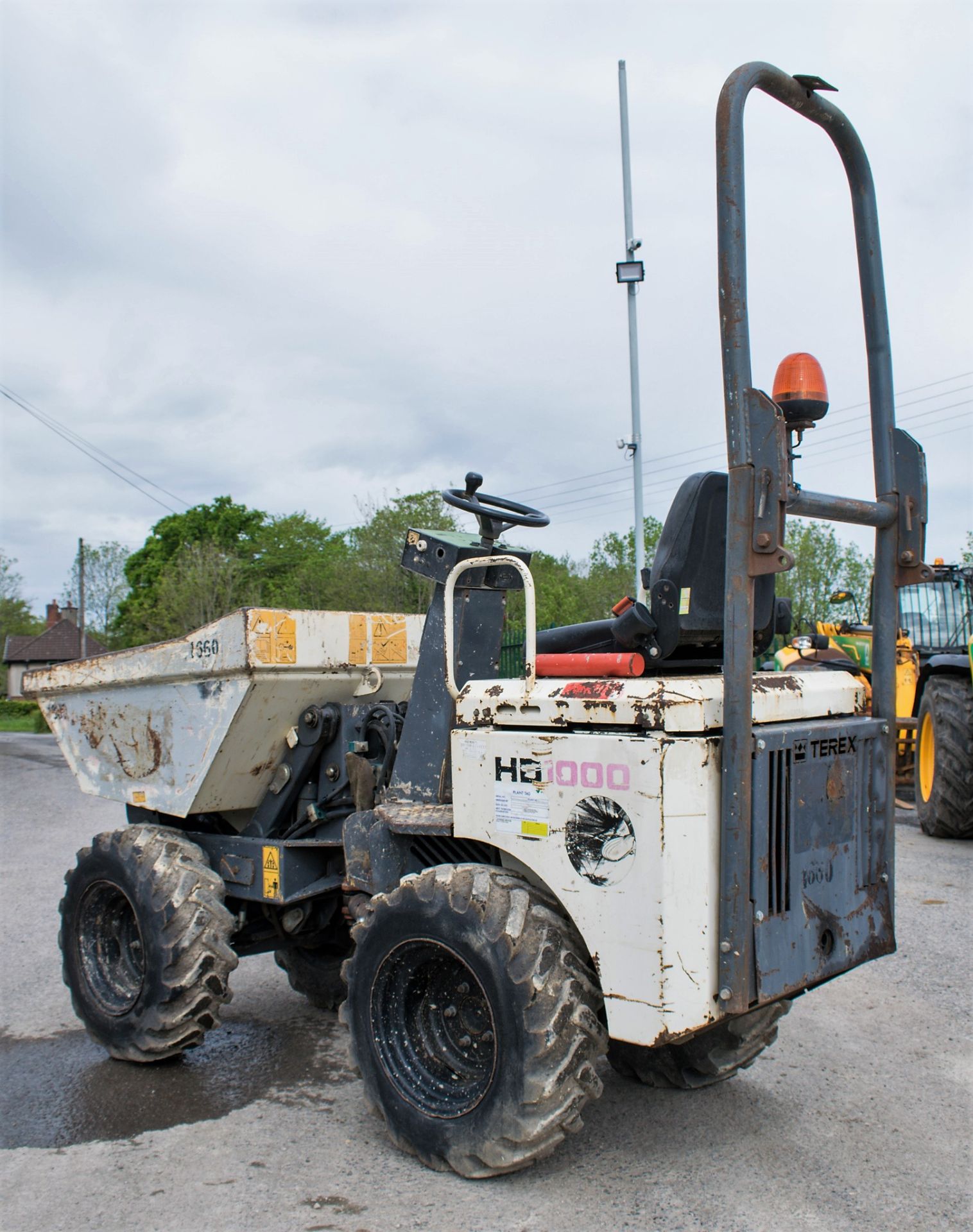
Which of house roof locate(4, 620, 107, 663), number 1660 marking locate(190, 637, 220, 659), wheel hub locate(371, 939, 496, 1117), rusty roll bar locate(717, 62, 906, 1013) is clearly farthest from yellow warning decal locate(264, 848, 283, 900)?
house roof locate(4, 620, 107, 663)

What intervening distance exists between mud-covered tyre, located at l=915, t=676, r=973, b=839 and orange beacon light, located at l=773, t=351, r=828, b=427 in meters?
5.97

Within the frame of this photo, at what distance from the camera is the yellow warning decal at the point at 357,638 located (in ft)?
15.0

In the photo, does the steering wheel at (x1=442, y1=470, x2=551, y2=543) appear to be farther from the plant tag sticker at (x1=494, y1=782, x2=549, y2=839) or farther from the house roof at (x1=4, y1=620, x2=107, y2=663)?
the house roof at (x1=4, y1=620, x2=107, y2=663)

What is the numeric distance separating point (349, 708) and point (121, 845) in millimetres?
1099

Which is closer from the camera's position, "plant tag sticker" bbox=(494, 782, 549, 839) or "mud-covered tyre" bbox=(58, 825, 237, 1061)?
"plant tag sticker" bbox=(494, 782, 549, 839)

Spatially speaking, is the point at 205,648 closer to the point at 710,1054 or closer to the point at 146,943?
the point at 146,943

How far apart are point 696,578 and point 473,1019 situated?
1.58 m

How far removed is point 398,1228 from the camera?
293cm

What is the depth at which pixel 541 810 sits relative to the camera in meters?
3.15

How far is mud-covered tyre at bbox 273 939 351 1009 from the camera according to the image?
194 inches

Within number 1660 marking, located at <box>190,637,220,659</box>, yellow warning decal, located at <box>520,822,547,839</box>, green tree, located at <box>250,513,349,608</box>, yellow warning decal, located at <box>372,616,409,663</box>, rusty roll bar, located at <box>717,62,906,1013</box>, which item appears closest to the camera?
rusty roll bar, located at <box>717,62,906,1013</box>

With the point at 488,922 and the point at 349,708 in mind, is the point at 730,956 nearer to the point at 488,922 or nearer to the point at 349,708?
the point at 488,922

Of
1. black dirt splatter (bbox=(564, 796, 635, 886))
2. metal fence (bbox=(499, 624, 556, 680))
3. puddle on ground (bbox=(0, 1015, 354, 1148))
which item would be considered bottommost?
puddle on ground (bbox=(0, 1015, 354, 1148))

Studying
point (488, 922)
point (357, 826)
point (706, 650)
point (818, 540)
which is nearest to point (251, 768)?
point (357, 826)
